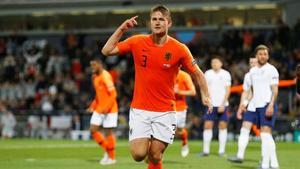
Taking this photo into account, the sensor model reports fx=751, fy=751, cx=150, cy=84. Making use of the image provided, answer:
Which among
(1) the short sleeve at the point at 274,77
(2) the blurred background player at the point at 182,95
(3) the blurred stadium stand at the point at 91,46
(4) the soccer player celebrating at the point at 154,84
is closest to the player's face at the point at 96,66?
(2) the blurred background player at the point at 182,95

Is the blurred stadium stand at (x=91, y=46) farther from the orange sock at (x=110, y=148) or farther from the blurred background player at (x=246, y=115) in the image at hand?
the orange sock at (x=110, y=148)

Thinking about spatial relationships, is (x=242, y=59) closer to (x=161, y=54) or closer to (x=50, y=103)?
(x=50, y=103)

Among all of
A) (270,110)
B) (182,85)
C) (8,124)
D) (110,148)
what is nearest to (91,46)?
(8,124)

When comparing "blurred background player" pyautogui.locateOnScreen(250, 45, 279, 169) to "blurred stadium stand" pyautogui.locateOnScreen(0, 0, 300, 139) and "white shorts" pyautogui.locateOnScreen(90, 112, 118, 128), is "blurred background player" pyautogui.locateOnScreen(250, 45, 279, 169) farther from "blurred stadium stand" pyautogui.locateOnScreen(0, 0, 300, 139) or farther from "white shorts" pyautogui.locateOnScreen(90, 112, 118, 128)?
"blurred stadium stand" pyautogui.locateOnScreen(0, 0, 300, 139)

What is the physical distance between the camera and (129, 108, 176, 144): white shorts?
1085 cm

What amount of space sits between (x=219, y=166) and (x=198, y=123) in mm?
13618

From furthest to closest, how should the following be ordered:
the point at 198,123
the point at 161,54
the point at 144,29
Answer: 1. the point at 144,29
2. the point at 198,123
3. the point at 161,54

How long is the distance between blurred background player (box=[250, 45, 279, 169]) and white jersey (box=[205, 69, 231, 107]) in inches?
163

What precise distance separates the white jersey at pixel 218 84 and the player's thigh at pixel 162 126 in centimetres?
930

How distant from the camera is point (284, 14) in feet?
125

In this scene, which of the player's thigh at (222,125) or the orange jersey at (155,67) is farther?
the player's thigh at (222,125)

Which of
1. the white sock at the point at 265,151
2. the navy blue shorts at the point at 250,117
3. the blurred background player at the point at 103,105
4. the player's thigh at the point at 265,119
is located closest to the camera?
the white sock at the point at 265,151

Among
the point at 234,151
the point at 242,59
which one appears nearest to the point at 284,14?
the point at 242,59

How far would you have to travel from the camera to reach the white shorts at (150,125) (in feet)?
35.6
